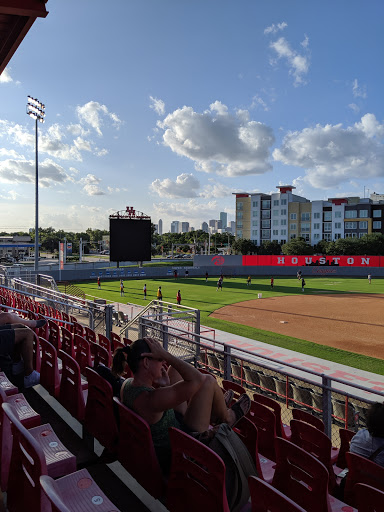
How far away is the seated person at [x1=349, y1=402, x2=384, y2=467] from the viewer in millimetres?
3426

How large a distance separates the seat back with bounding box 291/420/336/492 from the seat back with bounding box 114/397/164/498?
1761 mm

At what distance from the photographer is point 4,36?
7.04 meters

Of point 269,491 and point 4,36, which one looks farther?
point 4,36

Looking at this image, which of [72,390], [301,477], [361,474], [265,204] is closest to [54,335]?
[72,390]

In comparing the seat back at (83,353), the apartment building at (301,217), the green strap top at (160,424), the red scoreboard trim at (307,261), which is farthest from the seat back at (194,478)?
the apartment building at (301,217)

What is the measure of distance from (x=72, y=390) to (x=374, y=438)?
11.4 ft

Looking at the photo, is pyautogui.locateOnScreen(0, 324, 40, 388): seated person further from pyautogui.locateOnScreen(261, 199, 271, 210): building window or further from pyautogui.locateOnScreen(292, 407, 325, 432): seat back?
pyautogui.locateOnScreen(261, 199, 271, 210): building window

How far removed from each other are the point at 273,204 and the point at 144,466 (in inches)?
4139

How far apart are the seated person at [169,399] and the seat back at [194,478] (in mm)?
337

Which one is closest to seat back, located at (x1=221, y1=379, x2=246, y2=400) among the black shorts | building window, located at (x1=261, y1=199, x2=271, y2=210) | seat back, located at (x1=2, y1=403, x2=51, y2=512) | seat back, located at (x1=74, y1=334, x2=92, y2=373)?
seat back, located at (x1=74, y1=334, x2=92, y2=373)

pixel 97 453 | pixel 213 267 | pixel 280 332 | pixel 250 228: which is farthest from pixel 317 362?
pixel 250 228

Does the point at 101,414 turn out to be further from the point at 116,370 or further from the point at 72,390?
the point at 72,390

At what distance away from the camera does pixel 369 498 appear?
105 inches

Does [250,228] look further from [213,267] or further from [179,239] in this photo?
[179,239]
